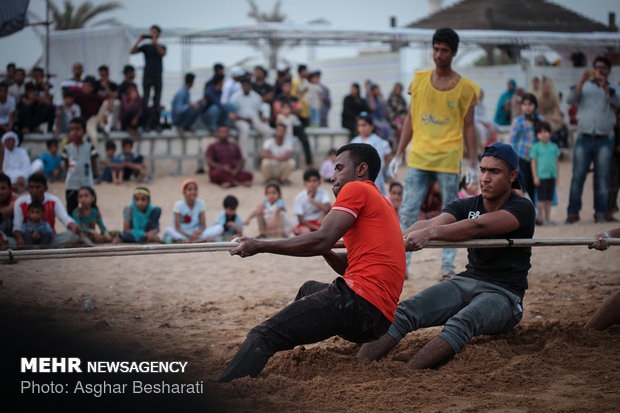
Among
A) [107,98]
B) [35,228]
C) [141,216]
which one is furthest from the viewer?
[107,98]

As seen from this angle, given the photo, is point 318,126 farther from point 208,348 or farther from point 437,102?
point 208,348

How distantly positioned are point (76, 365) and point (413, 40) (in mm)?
14959

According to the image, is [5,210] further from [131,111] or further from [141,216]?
[131,111]

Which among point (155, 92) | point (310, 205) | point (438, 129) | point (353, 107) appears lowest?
point (310, 205)

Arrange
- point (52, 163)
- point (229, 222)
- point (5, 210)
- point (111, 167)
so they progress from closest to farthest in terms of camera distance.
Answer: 1. point (5, 210)
2. point (229, 222)
3. point (52, 163)
4. point (111, 167)

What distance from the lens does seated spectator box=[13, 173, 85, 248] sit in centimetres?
785

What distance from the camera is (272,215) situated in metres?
9.71

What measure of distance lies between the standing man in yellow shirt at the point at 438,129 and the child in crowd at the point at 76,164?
16.4 ft

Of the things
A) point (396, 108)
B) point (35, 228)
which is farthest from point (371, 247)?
point (396, 108)

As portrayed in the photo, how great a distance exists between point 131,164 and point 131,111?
1132 mm

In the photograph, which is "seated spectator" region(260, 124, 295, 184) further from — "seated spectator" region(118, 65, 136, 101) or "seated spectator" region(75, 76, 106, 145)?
"seated spectator" region(75, 76, 106, 145)

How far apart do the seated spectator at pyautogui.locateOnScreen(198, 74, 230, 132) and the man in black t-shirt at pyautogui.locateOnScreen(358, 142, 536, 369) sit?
982 centimetres

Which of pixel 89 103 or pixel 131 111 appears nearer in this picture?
pixel 89 103

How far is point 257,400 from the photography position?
133 inches
